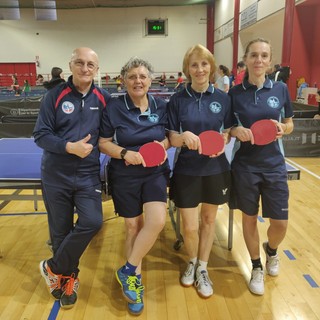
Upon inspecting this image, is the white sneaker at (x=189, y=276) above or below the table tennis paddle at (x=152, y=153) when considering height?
below

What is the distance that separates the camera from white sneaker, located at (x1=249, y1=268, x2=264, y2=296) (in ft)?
7.58

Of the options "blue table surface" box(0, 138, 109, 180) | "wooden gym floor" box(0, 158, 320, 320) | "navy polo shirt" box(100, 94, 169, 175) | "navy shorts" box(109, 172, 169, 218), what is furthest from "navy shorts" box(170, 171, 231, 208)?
"wooden gym floor" box(0, 158, 320, 320)

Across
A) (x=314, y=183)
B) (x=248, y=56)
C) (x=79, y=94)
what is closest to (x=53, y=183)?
(x=79, y=94)

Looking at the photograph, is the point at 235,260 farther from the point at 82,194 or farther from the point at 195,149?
the point at 82,194

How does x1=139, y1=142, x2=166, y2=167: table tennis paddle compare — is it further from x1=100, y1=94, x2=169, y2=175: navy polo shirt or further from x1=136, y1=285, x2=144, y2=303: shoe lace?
A: x1=136, y1=285, x2=144, y2=303: shoe lace

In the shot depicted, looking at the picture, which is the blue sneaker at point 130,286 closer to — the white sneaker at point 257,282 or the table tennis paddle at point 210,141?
the white sneaker at point 257,282

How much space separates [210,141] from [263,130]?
1.09 feet

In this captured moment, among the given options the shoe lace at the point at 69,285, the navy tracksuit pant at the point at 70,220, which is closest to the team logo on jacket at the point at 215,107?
the navy tracksuit pant at the point at 70,220

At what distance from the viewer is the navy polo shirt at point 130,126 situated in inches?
79.0

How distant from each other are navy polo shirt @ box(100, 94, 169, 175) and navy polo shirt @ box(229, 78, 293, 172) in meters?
0.51

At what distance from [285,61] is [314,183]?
18.2ft

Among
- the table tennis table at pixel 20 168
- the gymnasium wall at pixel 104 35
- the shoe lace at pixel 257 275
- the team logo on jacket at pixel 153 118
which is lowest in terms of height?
the shoe lace at pixel 257 275

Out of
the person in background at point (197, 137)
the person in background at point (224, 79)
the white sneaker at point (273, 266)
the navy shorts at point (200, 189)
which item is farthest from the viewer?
the person in background at point (224, 79)

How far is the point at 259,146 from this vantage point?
6.92 ft
